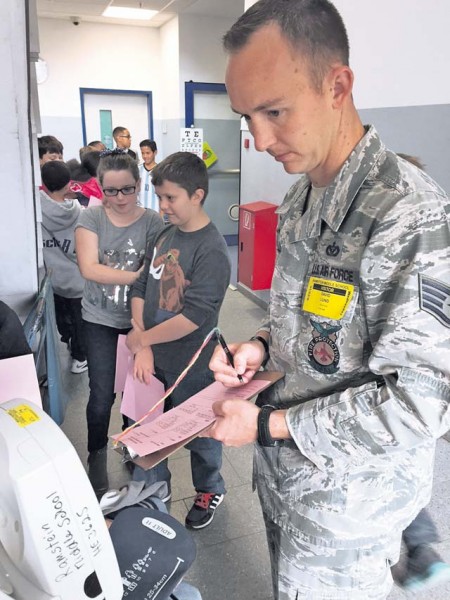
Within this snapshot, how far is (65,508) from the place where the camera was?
0.53 metres

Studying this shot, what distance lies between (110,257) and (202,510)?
3.47ft

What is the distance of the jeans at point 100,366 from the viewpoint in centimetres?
191

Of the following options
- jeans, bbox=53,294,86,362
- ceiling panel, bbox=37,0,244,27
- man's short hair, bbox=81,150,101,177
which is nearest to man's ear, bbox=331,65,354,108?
jeans, bbox=53,294,86,362

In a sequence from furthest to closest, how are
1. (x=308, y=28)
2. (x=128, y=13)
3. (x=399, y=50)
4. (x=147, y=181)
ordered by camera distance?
(x=128, y=13) → (x=147, y=181) → (x=399, y=50) → (x=308, y=28)

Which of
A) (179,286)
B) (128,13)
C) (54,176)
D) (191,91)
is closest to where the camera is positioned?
(179,286)

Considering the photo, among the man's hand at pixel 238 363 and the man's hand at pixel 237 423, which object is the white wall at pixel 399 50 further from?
the man's hand at pixel 237 423

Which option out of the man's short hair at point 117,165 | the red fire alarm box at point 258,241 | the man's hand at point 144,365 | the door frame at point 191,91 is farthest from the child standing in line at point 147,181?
the man's hand at point 144,365

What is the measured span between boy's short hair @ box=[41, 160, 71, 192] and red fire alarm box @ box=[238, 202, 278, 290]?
1.68 meters

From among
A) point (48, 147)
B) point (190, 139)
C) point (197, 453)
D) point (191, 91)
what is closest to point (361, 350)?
point (197, 453)

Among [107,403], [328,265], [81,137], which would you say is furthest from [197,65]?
[328,265]

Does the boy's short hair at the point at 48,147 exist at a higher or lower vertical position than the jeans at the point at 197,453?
higher

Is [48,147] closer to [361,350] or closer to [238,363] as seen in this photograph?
[238,363]

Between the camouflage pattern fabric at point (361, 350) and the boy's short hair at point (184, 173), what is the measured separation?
2.20 feet

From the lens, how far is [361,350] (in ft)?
2.64
